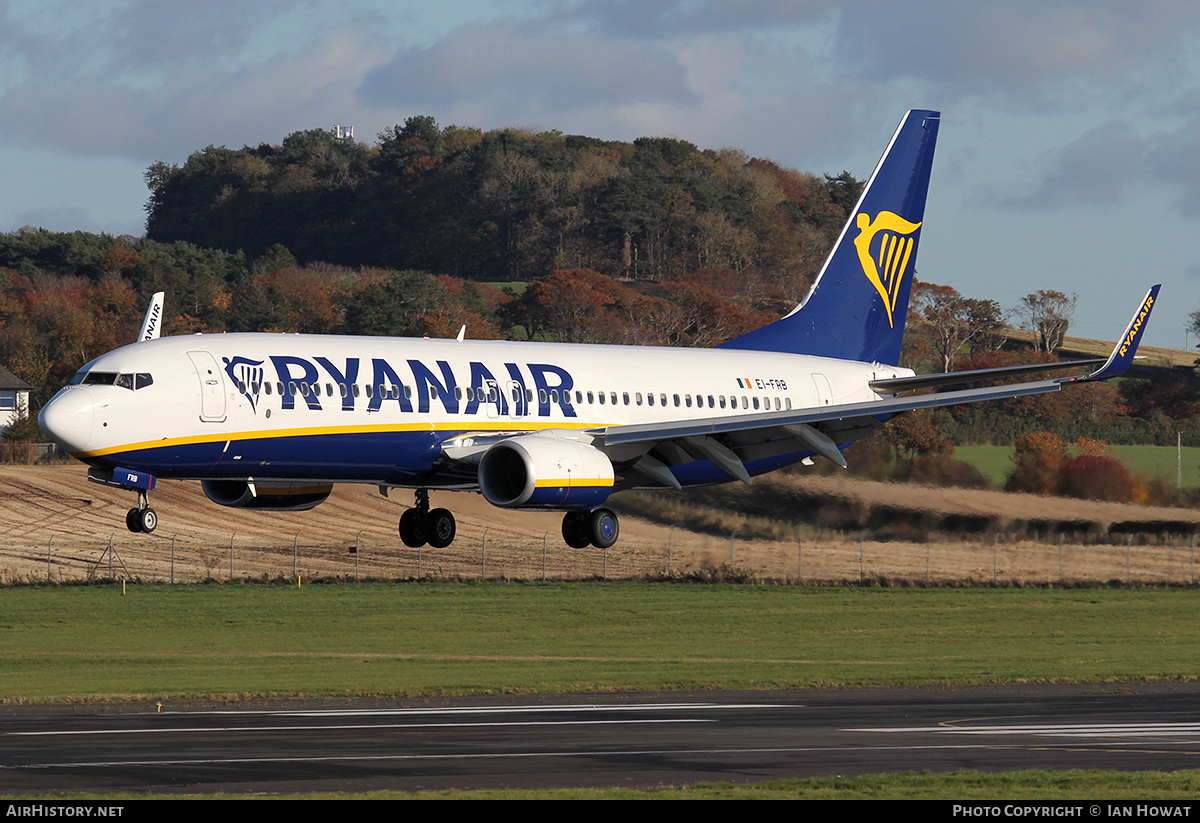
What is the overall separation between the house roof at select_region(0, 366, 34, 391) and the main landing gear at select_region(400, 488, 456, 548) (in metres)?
88.0

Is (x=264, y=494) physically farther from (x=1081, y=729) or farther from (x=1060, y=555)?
(x=1060, y=555)

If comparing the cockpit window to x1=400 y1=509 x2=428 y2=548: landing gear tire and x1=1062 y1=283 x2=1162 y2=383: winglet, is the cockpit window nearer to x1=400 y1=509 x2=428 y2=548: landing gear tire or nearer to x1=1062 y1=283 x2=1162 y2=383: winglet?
x1=400 y1=509 x2=428 y2=548: landing gear tire

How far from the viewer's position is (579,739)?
48969mm

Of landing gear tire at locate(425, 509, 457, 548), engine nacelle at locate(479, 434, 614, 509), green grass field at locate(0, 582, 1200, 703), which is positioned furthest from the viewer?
green grass field at locate(0, 582, 1200, 703)

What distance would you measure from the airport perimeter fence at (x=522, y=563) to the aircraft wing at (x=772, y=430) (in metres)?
56.1

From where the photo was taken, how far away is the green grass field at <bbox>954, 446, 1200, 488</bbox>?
8188 cm

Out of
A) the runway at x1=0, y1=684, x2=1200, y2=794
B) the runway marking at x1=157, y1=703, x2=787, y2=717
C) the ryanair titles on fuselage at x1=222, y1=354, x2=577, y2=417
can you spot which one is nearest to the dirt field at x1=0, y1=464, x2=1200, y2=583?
the runway marking at x1=157, y1=703, x2=787, y2=717

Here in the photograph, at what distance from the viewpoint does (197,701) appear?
69562 mm

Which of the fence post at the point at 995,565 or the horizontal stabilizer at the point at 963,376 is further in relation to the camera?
the fence post at the point at 995,565

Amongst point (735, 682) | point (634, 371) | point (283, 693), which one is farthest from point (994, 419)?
point (634, 371)

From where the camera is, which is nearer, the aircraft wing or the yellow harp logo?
the aircraft wing

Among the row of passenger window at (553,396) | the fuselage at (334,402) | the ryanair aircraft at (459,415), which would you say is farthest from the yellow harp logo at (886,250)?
the fuselage at (334,402)

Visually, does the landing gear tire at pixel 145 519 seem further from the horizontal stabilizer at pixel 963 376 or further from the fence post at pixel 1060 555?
the fence post at pixel 1060 555

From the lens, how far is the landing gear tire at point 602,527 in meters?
49.2
